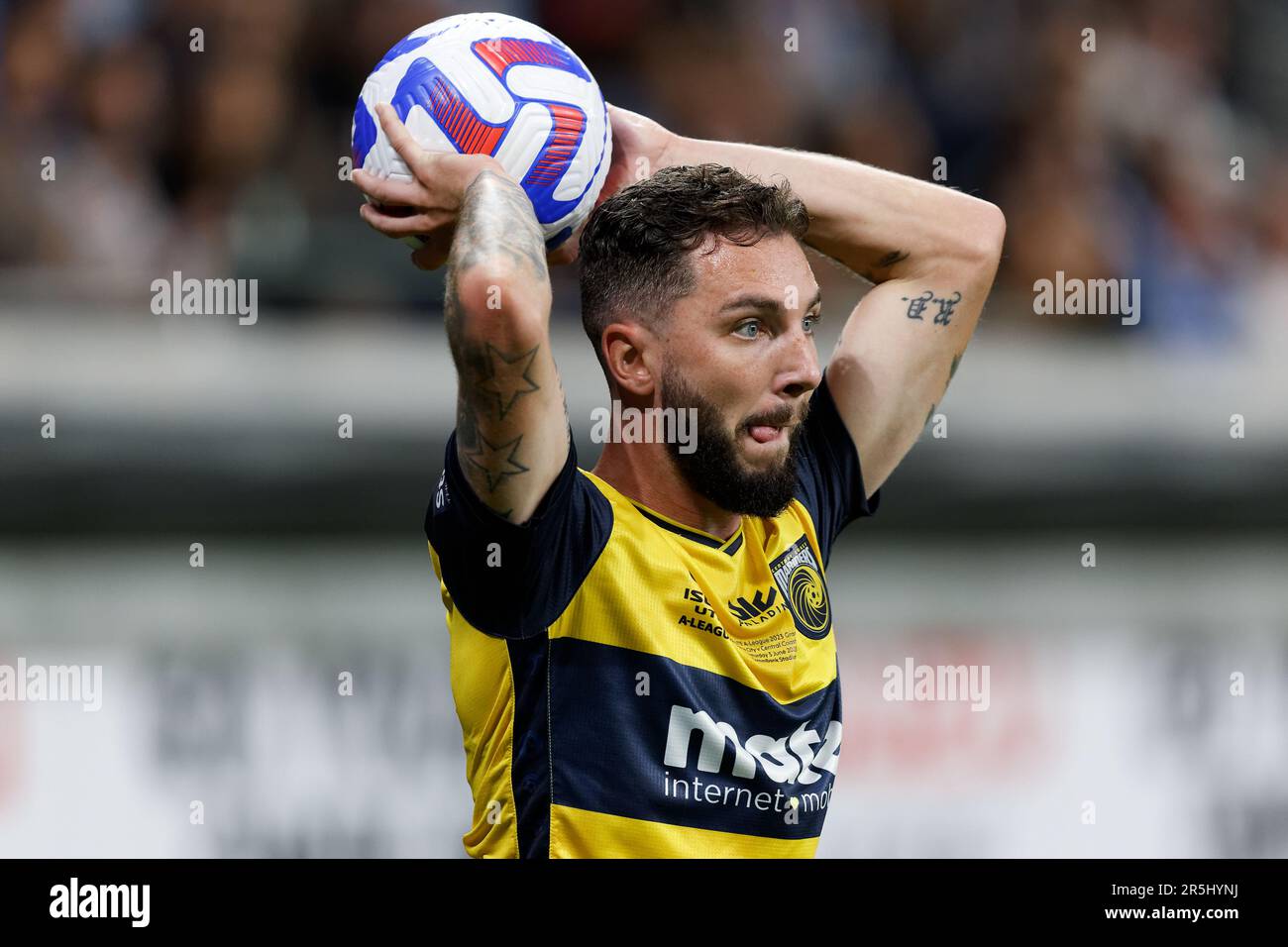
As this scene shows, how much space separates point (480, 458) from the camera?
296cm

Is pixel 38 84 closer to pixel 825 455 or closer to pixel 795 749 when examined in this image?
pixel 825 455

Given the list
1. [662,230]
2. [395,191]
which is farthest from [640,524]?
[395,191]

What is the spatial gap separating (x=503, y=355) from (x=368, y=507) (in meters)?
4.26

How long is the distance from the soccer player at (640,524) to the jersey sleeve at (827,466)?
0.20 ft

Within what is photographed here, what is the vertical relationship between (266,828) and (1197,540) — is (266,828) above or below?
below

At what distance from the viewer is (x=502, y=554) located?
3029mm

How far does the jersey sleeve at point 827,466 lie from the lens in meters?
3.95

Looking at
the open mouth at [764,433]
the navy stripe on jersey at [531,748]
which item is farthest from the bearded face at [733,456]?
the navy stripe on jersey at [531,748]

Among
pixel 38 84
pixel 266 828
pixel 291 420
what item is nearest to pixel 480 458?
pixel 266 828

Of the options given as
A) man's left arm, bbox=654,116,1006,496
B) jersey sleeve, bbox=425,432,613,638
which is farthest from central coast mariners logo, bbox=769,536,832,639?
jersey sleeve, bbox=425,432,613,638

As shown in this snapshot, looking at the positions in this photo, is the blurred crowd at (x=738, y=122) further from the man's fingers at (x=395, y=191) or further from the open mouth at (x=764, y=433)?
the open mouth at (x=764, y=433)

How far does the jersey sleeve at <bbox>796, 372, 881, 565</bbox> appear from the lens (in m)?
3.95

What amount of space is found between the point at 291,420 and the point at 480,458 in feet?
14.0

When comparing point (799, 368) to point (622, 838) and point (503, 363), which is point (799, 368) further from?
point (622, 838)
